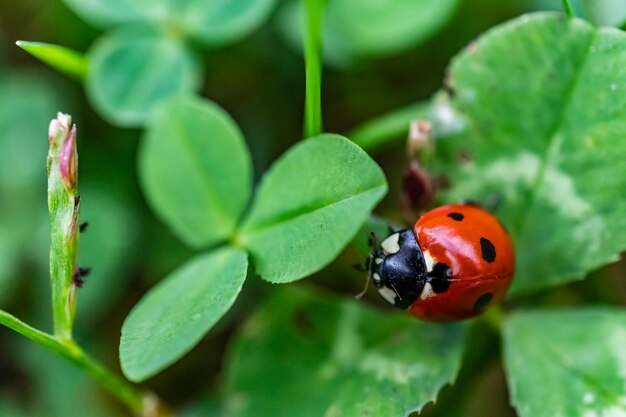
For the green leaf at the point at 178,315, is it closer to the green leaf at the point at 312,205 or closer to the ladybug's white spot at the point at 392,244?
the green leaf at the point at 312,205

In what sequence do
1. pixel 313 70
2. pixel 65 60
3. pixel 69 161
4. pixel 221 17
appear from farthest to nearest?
pixel 221 17 → pixel 65 60 → pixel 313 70 → pixel 69 161

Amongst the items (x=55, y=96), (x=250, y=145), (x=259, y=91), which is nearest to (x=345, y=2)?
(x=259, y=91)

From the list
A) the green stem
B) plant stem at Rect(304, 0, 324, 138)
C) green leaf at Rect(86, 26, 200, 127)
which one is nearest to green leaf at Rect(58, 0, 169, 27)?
green leaf at Rect(86, 26, 200, 127)

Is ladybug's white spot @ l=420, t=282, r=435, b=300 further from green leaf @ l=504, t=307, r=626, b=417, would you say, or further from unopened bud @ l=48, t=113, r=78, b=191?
unopened bud @ l=48, t=113, r=78, b=191

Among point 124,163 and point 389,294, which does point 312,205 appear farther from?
point 124,163

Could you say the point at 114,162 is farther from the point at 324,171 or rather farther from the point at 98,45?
the point at 324,171

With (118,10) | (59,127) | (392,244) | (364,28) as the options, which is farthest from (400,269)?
(118,10)
